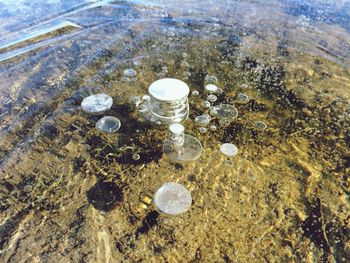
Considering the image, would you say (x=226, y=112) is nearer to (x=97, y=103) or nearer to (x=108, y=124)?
(x=108, y=124)

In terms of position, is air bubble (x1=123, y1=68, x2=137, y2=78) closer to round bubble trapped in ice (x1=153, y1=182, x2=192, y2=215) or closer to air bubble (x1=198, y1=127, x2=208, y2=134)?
air bubble (x1=198, y1=127, x2=208, y2=134)

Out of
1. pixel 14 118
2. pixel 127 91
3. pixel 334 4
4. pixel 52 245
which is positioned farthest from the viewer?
pixel 334 4

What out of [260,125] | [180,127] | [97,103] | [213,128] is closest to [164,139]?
[180,127]

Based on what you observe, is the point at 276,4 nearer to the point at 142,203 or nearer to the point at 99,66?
the point at 99,66

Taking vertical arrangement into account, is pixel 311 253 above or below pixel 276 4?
below

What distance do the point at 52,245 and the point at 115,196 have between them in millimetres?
762

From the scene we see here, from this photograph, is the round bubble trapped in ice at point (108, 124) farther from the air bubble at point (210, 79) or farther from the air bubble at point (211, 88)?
the air bubble at point (210, 79)

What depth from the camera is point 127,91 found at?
4613mm

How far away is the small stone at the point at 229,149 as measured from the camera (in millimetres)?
3693

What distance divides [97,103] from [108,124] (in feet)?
1.69

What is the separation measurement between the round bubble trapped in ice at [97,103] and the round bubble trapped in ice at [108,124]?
22 cm

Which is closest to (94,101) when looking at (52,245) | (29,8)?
(52,245)

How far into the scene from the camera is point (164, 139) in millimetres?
3861

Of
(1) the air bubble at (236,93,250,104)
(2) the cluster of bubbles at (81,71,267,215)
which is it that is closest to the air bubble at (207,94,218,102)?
(2) the cluster of bubbles at (81,71,267,215)
